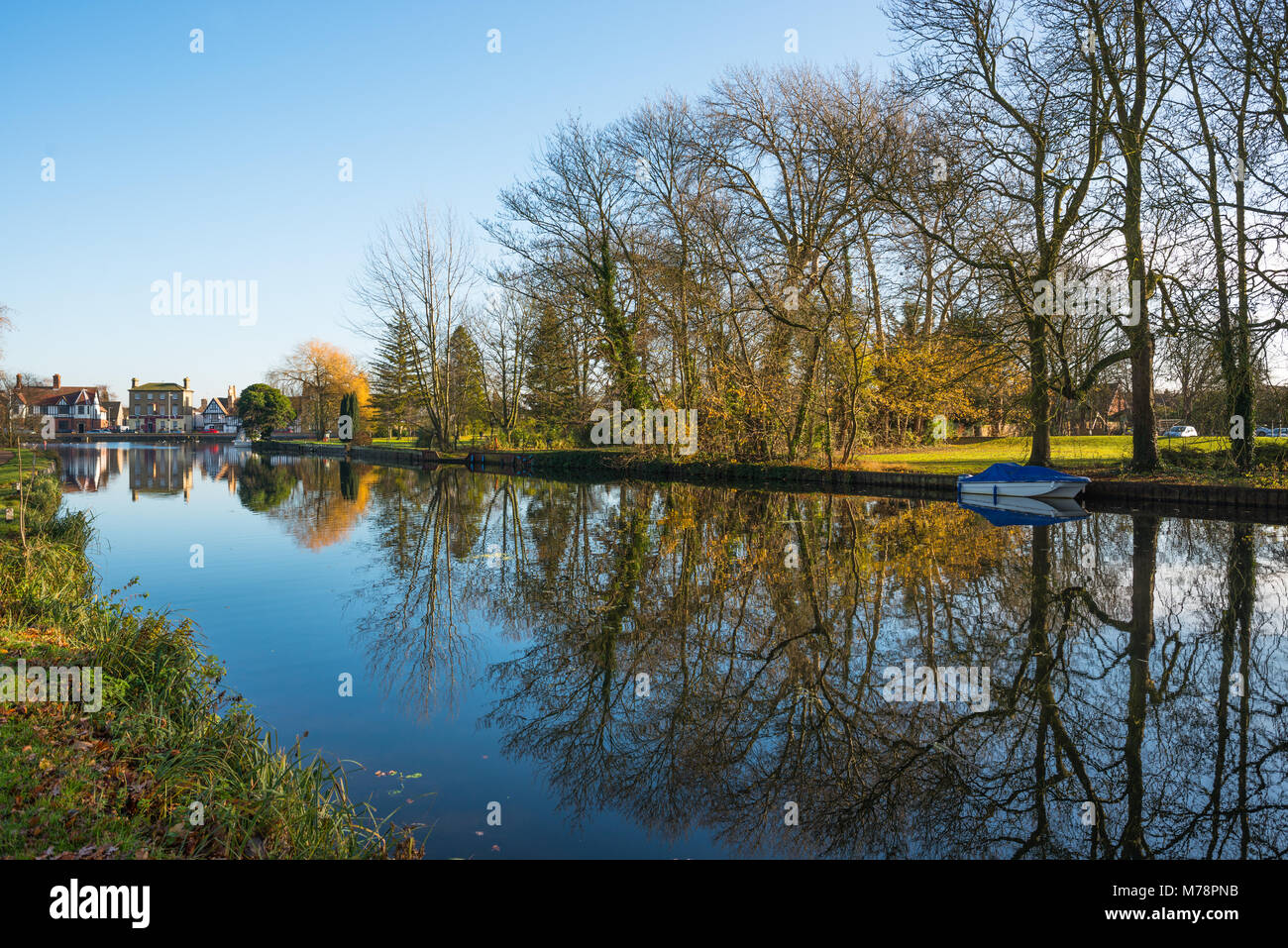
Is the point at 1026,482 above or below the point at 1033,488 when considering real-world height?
above

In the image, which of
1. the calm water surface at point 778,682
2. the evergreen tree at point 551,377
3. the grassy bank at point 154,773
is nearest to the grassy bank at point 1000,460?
the evergreen tree at point 551,377

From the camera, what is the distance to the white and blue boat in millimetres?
18000

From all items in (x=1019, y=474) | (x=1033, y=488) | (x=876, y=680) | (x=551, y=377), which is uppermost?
(x=551, y=377)

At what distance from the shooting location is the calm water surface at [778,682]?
4.00 metres

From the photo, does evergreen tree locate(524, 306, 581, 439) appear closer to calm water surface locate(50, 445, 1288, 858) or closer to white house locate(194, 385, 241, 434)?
calm water surface locate(50, 445, 1288, 858)

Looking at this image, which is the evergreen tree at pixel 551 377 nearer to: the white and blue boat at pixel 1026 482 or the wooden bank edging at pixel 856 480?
the wooden bank edging at pixel 856 480

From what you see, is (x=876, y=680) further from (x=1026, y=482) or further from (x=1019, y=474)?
(x=1019, y=474)

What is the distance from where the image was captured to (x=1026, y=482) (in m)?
18.3

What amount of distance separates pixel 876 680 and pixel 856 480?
1813 centimetres

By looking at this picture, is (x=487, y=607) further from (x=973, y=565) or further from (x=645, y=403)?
(x=645, y=403)

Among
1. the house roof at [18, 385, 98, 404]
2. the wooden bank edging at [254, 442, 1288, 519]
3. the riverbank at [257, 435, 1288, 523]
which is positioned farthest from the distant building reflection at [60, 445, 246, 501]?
the house roof at [18, 385, 98, 404]

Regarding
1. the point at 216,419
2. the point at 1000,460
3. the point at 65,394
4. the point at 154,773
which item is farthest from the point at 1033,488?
the point at 216,419

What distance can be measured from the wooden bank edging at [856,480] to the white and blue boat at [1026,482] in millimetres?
710
